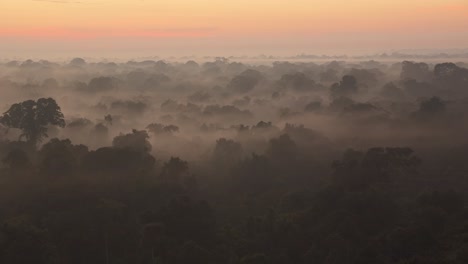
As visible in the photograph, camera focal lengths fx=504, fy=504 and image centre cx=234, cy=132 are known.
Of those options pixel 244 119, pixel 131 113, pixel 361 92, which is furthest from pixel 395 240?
pixel 361 92

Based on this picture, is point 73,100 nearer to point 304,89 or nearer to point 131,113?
point 131,113

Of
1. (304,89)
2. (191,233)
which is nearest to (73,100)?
(304,89)

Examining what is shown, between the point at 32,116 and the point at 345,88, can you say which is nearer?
the point at 32,116

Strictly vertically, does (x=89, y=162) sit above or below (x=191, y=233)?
above

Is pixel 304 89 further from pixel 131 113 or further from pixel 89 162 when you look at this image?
pixel 89 162

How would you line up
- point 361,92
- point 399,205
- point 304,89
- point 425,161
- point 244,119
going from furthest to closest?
point 304,89 < point 361,92 < point 244,119 < point 425,161 < point 399,205

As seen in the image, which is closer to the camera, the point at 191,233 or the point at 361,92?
the point at 191,233

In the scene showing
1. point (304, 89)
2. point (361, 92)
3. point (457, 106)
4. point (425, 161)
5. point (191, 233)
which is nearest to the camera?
point (191, 233)

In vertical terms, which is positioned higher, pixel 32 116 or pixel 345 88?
pixel 345 88

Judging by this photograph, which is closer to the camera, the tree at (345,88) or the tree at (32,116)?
the tree at (32,116)

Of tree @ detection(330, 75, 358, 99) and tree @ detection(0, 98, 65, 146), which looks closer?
tree @ detection(0, 98, 65, 146)
